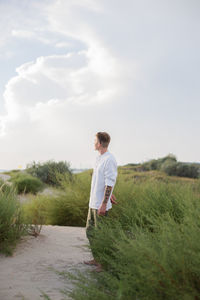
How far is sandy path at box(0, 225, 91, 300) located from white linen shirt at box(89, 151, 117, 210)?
647 mm

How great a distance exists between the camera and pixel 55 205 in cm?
761

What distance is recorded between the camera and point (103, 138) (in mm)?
4535

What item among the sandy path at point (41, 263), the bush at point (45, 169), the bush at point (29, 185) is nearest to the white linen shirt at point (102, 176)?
the sandy path at point (41, 263)

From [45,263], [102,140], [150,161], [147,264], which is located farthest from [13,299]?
[150,161]

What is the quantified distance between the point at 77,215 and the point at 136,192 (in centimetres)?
147

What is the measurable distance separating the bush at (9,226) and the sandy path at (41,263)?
13cm

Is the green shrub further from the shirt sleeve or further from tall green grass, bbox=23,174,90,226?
the shirt sleeve

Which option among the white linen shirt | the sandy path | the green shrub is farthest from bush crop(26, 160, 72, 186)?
the white linen shirt

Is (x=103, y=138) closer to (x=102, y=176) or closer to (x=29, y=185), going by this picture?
(x=102, y=176)

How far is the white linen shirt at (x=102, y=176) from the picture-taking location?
4391 mm

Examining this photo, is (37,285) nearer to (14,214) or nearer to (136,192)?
(14,214)

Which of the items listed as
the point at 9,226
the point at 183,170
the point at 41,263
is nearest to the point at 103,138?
the point at 41,263

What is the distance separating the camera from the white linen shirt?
4.39 metres

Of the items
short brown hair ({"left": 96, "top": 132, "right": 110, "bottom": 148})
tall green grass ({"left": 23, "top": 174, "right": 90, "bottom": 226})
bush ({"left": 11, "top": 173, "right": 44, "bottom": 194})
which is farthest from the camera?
bush ({"left": 11, "top": 173, "right": 44, "bottom": 194})
